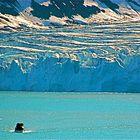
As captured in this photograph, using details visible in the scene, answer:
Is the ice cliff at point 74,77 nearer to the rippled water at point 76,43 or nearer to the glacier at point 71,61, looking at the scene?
the glacier at point 71,61

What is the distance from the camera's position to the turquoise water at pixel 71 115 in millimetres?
84688

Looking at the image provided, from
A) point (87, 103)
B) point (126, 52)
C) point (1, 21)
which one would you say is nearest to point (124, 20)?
point (1, 21)

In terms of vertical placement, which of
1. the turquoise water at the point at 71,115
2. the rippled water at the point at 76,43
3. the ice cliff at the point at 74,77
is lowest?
the turquoise water at the point at 71,115

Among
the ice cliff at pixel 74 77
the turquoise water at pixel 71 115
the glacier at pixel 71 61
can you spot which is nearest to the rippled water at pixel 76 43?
the glacier at pixel 71 61

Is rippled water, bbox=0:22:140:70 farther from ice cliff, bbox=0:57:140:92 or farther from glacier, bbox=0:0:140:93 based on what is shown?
ice cliff, bbox=0:57:140:92

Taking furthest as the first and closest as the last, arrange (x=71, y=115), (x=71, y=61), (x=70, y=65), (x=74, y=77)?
(x=71, y=61) → (x=70, y=65) → (x=74, y=77) → (x=71, y=115)

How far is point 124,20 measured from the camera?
194750 millimetres

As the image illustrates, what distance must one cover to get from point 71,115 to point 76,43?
64288mm

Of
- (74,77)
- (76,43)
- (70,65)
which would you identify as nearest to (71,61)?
(70,65)

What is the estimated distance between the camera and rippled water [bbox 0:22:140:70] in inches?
6117

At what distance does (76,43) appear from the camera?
16988 cm

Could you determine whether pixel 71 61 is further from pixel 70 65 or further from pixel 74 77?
pixel 74 77

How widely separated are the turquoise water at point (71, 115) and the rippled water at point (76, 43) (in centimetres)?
552

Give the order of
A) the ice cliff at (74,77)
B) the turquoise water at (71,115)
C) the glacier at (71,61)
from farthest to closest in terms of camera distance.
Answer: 1. the glacier at (71,61)
2. the ice cliff at (74,77)
3. the turquoise water at (71,115)
